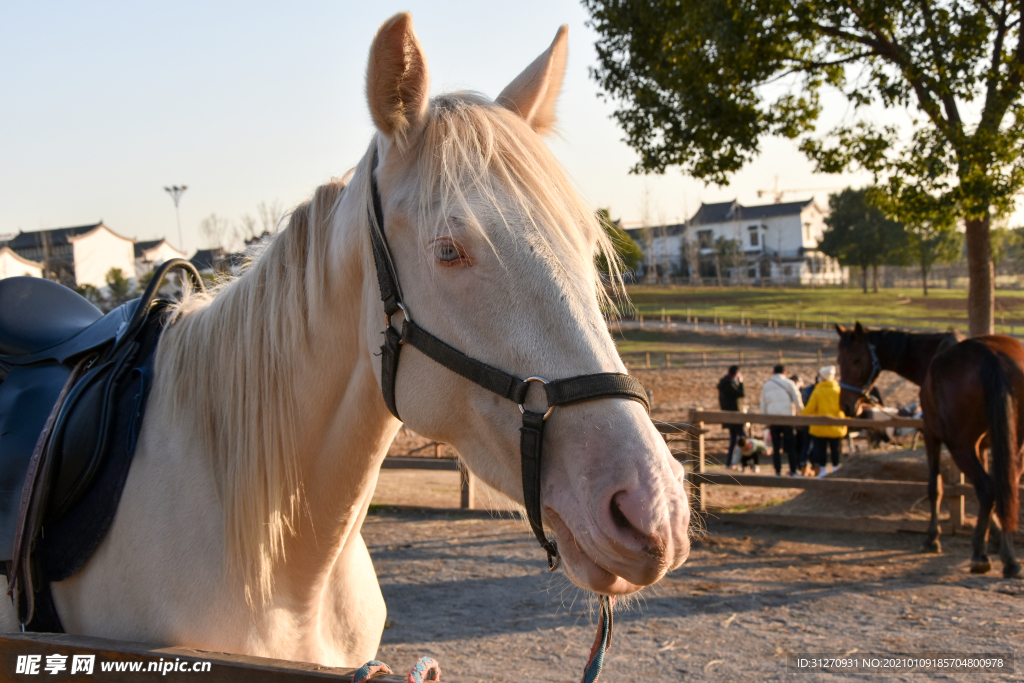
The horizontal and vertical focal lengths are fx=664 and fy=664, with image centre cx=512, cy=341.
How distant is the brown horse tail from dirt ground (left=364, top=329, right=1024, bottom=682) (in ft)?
2.15

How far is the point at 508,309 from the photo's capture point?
4.33ft

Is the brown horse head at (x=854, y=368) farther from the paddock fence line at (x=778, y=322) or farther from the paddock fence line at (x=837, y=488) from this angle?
the paddock fence line at (x=778, y=322)

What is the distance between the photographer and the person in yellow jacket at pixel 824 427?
33.0 feet

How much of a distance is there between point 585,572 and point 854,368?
29.0ft

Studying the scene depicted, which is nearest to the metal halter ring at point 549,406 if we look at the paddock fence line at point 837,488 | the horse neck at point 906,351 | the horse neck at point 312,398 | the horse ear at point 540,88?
the horse neck at point 312,398

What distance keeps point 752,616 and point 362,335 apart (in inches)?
187

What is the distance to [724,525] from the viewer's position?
7.76 m

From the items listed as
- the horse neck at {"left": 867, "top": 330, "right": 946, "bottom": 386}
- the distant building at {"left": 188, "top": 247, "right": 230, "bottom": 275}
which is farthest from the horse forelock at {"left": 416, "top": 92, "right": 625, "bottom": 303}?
the horse neck at {"left": 867, "top": 330, "right": 946, "bottom": 386}

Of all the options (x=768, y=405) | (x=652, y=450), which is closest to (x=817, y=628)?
(x=652, y=450)

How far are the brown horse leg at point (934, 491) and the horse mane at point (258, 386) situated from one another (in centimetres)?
700

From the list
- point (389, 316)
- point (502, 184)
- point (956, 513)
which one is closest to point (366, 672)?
point (389, 316)

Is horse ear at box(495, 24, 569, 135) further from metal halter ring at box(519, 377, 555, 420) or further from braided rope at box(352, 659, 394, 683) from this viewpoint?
braided rope at box(352, 659, 394, 683)

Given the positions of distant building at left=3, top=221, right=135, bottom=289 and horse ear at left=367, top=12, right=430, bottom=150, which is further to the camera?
distant building at left=3, top=221, right=135, bottom=289

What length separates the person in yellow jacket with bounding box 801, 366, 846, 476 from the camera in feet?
33.0
